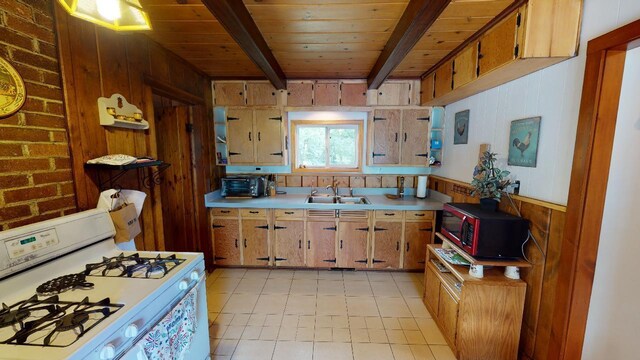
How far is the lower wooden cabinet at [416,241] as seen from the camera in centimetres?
295

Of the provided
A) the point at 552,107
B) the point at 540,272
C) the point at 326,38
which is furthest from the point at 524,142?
the point at 326,38

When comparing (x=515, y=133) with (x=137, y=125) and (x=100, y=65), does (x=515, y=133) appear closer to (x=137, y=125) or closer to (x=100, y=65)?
(x=137, y=125)

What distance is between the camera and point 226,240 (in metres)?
3.06

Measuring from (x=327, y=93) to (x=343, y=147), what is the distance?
77 cm

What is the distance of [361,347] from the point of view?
1.95m

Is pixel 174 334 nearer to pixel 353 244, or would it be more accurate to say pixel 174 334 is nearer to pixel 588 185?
pixel 353 244

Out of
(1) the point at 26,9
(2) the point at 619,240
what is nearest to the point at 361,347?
(2) the point at 619,240

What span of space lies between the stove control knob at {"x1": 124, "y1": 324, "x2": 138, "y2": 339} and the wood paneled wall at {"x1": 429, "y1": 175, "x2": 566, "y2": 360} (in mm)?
2253

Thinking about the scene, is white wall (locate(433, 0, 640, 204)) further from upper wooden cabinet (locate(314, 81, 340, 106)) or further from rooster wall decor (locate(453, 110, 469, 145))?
upper wooden cabinet (locate(314, 81, 340, 106))

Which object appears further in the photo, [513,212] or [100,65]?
[513,212]

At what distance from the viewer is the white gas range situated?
84 cm

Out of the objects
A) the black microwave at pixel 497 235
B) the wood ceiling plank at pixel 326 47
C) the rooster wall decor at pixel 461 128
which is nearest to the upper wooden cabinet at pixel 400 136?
the rooster wall decor at pixel 461 128

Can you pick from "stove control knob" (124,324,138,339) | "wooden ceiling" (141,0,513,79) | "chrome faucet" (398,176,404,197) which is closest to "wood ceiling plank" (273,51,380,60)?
"wooden ceiling" (141,0,513,79)

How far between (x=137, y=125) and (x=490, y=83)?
9.26 ft
